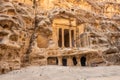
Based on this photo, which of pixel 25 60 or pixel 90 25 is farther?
pixel 90 25

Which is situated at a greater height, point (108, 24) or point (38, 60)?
point (108, 24)

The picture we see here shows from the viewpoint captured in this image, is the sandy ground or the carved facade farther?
the carved facade

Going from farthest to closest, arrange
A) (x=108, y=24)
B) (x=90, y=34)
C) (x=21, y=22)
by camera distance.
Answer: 1. (x=108, y=24)
2. (x=90, y=34)
3. (x=21, y=22)

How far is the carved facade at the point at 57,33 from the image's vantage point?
17219 millimetres

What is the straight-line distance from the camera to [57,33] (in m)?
24.5

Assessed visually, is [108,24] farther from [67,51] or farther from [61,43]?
[67,51]

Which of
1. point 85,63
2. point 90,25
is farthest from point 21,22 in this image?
point 90,25

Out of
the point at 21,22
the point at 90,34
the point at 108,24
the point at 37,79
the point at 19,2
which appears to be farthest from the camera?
the point at 108,24

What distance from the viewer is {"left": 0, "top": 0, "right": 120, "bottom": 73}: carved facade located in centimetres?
1722

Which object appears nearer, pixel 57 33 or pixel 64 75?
pixel 64 75

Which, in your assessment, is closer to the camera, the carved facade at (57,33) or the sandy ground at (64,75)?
the sandy ground at (64,75)

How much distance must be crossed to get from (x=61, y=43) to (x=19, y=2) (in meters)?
7.68

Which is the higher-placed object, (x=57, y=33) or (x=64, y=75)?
(x=57, y=33)

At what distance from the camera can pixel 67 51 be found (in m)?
21.5
